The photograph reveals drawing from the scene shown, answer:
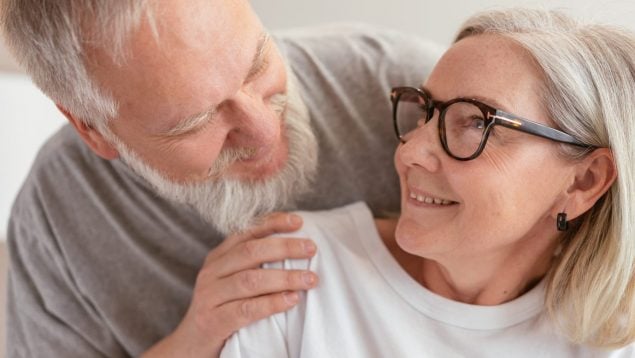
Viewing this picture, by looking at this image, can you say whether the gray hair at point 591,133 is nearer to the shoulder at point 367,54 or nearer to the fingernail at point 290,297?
the shoulder at point 367,54

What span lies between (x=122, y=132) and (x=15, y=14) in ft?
0.88

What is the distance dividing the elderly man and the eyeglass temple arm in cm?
43

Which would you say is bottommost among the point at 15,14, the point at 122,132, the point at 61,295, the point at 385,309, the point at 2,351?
the point at 2,351

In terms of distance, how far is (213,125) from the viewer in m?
1.39

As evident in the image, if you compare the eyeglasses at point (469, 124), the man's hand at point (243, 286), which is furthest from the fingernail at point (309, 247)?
the eyeglasses at point (469, 124)

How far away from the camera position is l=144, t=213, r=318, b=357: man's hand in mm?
1425

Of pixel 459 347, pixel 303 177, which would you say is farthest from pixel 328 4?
pixel 459 347

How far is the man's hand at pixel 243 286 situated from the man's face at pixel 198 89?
14cm

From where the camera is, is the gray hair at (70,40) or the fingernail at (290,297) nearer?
the gray hair at (70,40)

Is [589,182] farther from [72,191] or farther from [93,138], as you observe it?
[72,191]

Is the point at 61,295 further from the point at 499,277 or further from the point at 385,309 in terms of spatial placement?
the point at 499,277

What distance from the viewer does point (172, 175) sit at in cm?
151

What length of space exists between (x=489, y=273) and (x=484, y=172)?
26cm

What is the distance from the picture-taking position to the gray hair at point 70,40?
3.99ft
